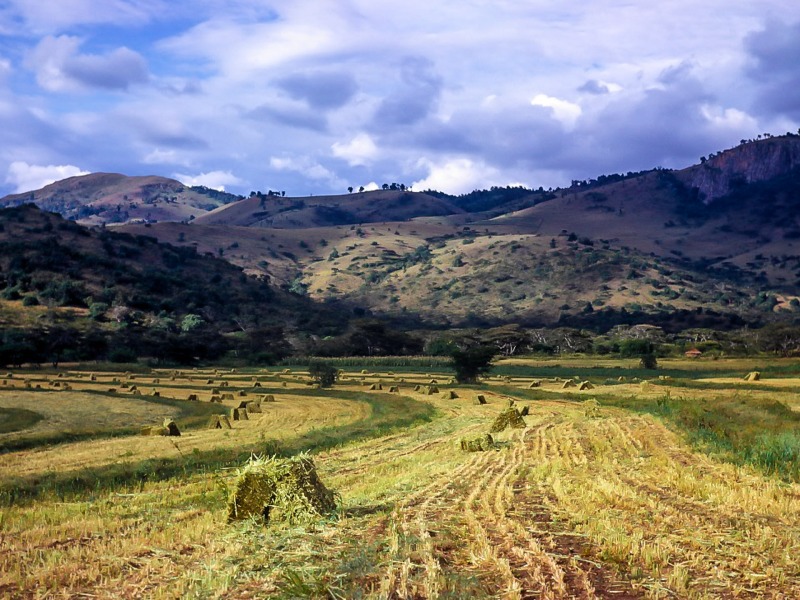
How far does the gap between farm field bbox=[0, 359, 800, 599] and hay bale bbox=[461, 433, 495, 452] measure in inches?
10.0

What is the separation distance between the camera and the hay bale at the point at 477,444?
2148cm

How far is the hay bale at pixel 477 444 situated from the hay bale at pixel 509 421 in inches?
226

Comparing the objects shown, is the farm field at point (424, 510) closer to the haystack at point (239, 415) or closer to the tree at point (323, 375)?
the haystack at point (239, 415)

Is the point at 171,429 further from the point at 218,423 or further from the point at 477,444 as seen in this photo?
the point at 477,444

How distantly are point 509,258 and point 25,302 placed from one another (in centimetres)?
11019

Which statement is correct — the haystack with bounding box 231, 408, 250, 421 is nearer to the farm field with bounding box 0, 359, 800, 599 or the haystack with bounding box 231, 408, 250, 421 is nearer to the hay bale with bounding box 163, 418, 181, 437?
the farm field with bounding box 0, 359, 800, 599

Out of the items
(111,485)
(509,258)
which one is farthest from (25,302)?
(509,258)

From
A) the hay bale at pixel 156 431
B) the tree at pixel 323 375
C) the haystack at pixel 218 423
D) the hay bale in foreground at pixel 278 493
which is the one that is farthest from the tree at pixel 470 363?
the hay bale in foreground at pixel 278 493

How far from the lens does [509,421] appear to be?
28.3 meters

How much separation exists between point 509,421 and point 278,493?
1757cm

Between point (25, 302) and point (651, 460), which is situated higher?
point (25, 302)

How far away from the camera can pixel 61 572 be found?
9352mm

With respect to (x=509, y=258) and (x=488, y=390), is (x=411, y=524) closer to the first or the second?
(x=488, y=390)

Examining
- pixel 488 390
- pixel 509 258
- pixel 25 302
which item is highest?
pixel 509 258
